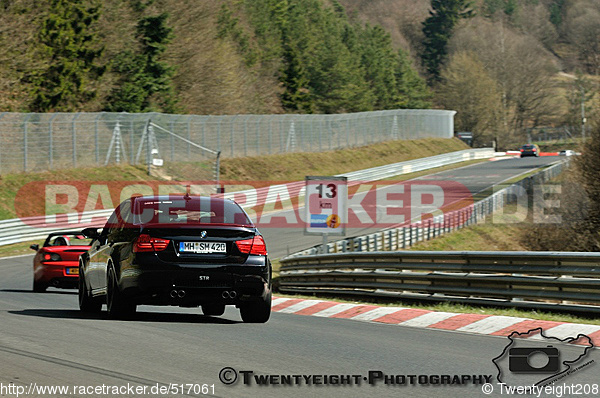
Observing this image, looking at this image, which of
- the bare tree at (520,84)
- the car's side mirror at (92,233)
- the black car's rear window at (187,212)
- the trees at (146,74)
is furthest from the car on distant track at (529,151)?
the black car's rear window at (187,212)

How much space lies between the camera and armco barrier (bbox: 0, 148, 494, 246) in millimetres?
32844

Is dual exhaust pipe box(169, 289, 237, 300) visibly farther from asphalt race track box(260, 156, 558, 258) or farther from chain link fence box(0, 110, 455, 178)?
chain link fence box(0, 110, 455, 178)

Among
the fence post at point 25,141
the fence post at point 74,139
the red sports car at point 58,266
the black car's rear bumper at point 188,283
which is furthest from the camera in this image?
the fence post at point 74,139

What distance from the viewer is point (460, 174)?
69125mm

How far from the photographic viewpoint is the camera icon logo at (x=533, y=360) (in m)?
7.38

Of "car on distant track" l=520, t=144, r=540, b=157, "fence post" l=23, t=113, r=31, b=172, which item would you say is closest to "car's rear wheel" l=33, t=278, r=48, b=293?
"fence post" l=23, t=113, r=31, b=172

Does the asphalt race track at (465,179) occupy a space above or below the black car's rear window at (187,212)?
below

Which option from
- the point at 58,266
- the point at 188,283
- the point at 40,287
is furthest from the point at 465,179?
the point at 188,283

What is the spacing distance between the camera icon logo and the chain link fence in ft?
109

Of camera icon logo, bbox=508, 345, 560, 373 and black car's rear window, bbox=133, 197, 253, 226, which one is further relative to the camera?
black car's rear window, bbox=133, 197, 253, 226

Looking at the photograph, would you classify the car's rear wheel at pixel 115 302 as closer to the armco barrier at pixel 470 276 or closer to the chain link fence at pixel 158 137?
the armco barrier at pixel 470 276

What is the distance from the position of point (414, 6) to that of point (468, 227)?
469ft

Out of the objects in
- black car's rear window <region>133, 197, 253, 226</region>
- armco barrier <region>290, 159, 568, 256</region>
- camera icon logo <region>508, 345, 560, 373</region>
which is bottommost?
armco barrier <region>290, 159, 568, 256</region>

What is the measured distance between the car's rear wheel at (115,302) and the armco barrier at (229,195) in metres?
22.8
